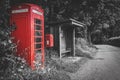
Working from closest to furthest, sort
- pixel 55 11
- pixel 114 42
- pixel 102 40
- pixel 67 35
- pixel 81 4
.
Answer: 1. pixel 81 4
2. pixel 55 11
3. pixel 67 35
4. pixel 114 42
5. pixel 102 40

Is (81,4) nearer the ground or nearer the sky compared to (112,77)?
nearer the sky

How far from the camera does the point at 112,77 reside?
20.7 feet

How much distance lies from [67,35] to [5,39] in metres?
7.71

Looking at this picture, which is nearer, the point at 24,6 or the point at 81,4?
the point at 24,6

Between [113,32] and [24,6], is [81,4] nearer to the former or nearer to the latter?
[24,6]

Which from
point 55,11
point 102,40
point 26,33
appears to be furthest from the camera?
point 102,40

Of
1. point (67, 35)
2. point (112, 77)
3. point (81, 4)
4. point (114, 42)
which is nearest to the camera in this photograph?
point (112, 77)

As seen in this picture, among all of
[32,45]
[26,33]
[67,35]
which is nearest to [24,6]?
[26,33]

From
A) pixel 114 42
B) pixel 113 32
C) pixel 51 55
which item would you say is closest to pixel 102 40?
pixel 113 32

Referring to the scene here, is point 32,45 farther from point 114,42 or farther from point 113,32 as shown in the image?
point 113,32

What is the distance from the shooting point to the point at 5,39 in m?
4.87

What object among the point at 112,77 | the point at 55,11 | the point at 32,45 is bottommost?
the point at 112,77

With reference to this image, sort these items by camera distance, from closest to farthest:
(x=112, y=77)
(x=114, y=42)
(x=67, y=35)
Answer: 1. (x=112, y=77)
2. (x=67, y=35)
3. (x=114, y=42)

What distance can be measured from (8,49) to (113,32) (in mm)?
35872
